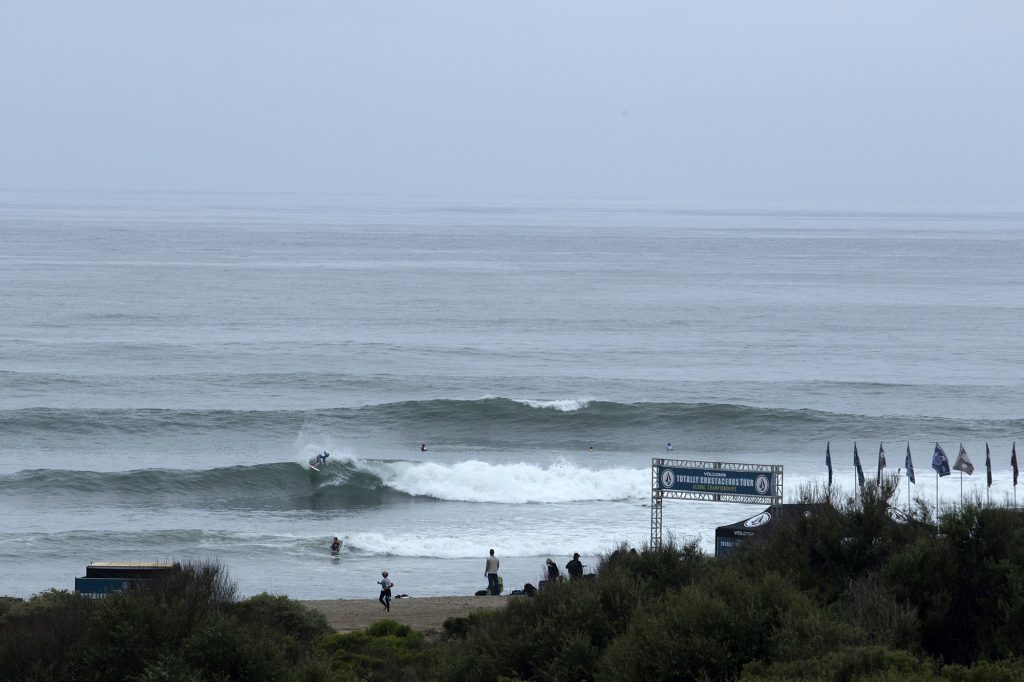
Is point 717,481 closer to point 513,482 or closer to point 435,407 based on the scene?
point 513,482

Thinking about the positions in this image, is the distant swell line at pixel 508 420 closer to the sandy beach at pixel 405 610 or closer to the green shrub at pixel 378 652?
the sandy beach at pixel 405 610

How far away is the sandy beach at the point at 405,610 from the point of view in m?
19.3

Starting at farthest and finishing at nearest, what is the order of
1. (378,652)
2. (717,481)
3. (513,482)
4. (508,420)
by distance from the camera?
(508,420), (513,482), (717,481), (378,652)

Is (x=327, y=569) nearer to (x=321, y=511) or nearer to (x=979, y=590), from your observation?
(x=321, y=511)

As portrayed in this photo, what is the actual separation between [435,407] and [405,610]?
24.3 meters

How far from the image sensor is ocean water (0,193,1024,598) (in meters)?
29.0

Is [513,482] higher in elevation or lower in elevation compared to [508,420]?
lower

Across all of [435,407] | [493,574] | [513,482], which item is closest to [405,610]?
[493,574]

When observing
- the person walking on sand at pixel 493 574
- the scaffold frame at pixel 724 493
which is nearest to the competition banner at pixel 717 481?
the scaffold frame at pixel 724 493

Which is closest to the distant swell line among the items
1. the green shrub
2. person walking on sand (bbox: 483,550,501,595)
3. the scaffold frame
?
person walking on sand (bbox: 483,550,501,595)

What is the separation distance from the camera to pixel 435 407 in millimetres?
45125

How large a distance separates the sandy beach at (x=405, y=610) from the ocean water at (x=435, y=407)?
1.92 m

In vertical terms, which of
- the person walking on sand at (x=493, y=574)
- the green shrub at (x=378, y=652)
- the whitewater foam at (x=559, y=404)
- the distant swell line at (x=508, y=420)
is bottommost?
the green shrub at (x=378, y=652)

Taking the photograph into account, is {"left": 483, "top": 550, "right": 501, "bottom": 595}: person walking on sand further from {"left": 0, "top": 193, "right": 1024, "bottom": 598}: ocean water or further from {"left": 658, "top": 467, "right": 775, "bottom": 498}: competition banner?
{"left": 658, "top": 467, "right": 775, "bottom": 498}: competition banner
